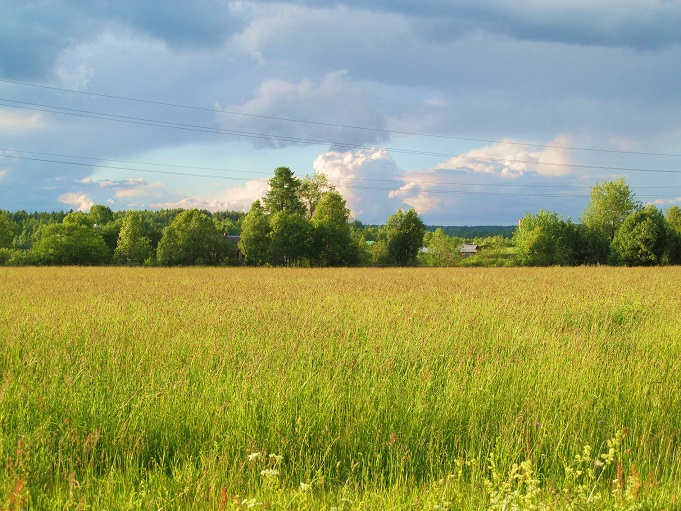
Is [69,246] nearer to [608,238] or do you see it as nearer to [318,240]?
[318,240]

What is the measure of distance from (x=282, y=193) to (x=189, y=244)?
18774 mm

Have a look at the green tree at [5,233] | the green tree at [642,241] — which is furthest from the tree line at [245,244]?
the green tree at [5,233]

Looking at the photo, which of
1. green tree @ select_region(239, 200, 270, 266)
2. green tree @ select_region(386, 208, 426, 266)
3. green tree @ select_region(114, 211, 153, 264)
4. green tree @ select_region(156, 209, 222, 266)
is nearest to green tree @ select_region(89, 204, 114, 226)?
green tree @ select_region(114, 211, 153, 264)

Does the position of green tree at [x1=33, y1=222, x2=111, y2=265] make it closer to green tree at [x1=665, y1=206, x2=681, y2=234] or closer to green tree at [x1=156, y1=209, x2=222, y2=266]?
green tree at [x1=156, y1=209, x2=222, y2=266]

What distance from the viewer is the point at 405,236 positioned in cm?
6222

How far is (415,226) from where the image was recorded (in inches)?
2427

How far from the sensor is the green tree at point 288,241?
2025 inches

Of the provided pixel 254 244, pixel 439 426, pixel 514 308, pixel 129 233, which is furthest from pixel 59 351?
pixel 129 233

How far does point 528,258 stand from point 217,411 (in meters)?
61.3

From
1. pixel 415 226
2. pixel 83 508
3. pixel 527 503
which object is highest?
pixel 415 226

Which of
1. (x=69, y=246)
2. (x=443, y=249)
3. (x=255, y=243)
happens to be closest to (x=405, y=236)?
(x=443, y=249)

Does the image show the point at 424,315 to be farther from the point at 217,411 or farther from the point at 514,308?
the point at 217,411

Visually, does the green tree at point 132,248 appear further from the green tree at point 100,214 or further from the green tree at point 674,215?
the green tree at point 674,215

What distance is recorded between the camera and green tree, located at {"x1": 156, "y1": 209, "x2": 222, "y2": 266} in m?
52.7
